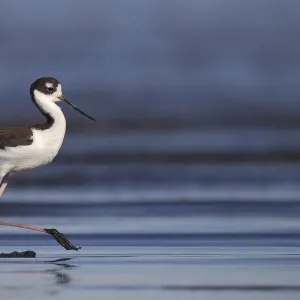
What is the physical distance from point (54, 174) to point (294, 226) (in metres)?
4.67

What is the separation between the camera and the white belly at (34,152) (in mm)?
13602

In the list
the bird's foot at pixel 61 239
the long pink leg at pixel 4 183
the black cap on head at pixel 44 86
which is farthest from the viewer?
the black cap on head at pixel 44 86

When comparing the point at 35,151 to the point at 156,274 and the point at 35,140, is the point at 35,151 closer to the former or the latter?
the point at 35,140

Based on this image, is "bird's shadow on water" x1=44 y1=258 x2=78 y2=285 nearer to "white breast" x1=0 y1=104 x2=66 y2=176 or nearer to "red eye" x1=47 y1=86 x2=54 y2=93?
"white breast" x1=0 y1=104 x2=66 y2=176

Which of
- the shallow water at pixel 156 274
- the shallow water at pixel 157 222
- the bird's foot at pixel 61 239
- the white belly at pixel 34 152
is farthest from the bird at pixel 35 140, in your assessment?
the shallow water at pixel 156 274

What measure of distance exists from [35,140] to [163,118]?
8862mm

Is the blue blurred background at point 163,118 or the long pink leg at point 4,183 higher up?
the blue blurred background at point 163,118

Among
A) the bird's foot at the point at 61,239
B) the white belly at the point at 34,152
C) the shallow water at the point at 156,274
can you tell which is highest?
the white belly at the point at 34,152

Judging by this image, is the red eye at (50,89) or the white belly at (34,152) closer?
the white belly at (34,152)

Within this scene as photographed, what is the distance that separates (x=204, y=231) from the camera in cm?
1323

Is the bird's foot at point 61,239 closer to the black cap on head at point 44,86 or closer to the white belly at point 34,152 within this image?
the white belly at point 34,152

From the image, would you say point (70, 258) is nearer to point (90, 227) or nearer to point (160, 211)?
point (90, 227)

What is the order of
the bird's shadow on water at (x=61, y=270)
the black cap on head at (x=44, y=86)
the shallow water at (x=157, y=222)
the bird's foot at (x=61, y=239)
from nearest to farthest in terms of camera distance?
the shallow water at (x=157, y=222), the bird's shadow on water at (x=61, y=270), the bird's foot at (x=61, y=239), the black cap on head at (x=44, y=86)

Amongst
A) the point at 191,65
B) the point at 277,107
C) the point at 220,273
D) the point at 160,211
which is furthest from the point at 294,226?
the point at 191,65
